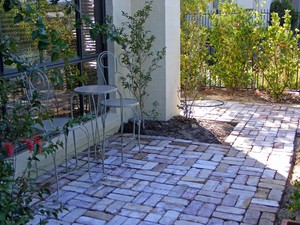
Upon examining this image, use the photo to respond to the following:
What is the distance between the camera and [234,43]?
7609mm

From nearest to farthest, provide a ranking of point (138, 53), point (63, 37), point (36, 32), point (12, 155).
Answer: point (36, 32)
point (12, 155)
point (63, 37)
point (138, 53)

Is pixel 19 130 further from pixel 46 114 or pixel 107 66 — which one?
pixel 107 66

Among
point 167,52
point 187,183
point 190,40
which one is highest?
point 190,40

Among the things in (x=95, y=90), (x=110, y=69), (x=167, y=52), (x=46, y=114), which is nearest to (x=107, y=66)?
(x=110, y=69)

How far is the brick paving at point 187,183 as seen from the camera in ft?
11.4

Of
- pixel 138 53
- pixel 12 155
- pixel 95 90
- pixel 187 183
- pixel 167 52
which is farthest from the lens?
pixel 167 52

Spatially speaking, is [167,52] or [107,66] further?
[167,52]

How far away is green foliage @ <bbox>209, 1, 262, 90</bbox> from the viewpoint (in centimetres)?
756

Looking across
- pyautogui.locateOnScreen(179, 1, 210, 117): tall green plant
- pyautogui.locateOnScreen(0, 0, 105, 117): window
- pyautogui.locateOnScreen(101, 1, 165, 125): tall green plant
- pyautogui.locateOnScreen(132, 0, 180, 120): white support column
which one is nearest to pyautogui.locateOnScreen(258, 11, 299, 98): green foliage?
pyautogui.locateOnScreen(179, 1, 210, 117): tall green plant

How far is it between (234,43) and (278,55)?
0.76 metres

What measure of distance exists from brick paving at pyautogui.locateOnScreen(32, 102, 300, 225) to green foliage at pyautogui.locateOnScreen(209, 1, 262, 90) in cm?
222

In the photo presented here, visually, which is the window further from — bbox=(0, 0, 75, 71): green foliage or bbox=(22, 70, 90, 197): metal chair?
bbox=(22, 70, 90, 197): metal chair

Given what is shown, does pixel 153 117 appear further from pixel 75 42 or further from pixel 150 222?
pixel 150 222

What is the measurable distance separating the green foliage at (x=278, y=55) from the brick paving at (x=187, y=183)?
189cm
